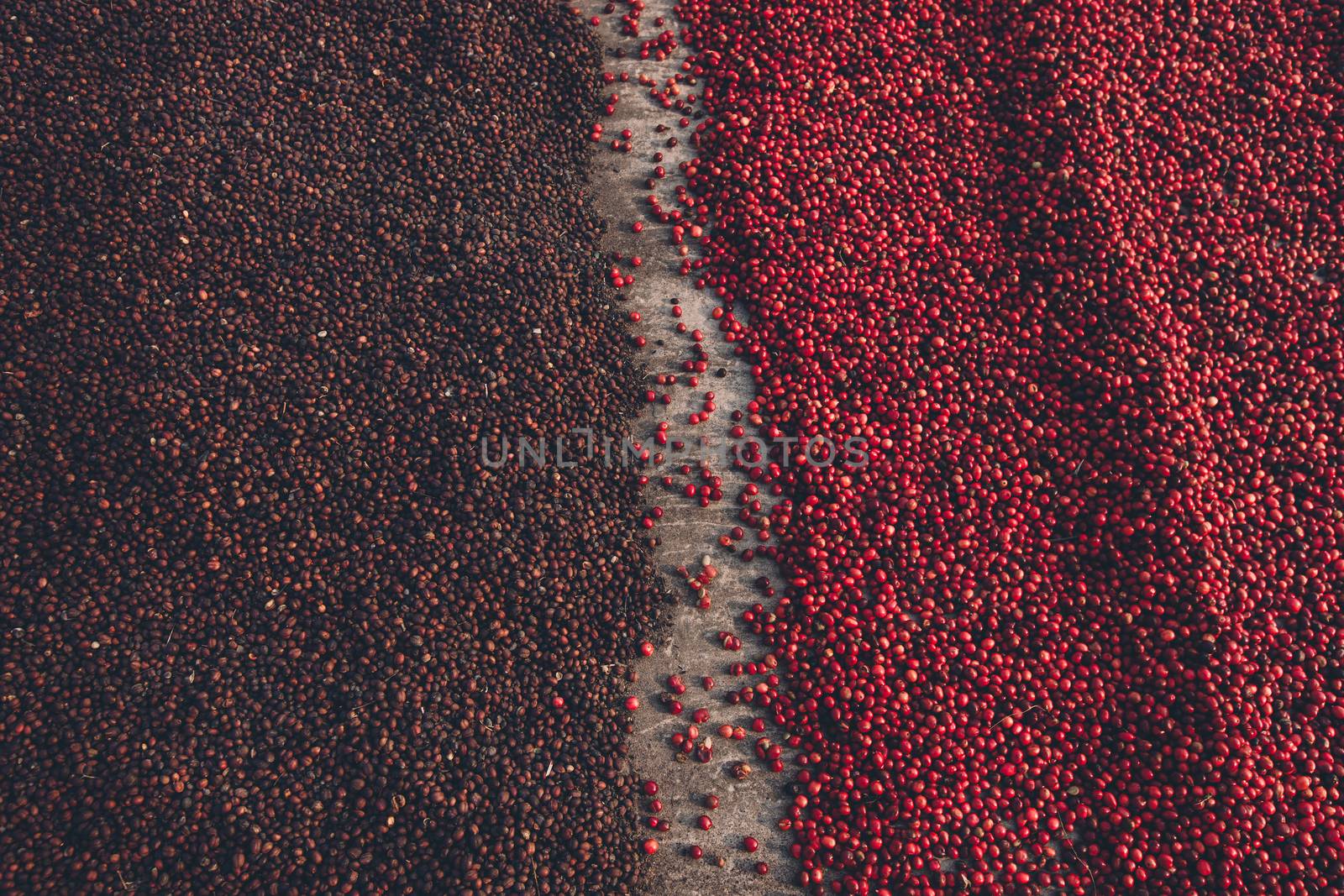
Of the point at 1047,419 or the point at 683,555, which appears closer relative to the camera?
the point at 683,555

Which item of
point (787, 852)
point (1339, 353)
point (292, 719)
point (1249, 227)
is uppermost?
point (1249, 227)

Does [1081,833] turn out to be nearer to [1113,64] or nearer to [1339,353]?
[1339,353]

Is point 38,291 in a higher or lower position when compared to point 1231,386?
higher

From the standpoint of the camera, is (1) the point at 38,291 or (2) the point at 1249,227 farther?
(2) the point at 1249,227

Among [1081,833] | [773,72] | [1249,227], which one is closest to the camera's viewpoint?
[1081,833]

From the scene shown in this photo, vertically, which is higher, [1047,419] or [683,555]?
[1047,419]

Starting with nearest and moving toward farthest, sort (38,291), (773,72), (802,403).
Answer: (38,291) → (802,403) → (773,72)

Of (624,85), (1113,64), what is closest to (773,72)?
(624,85)
